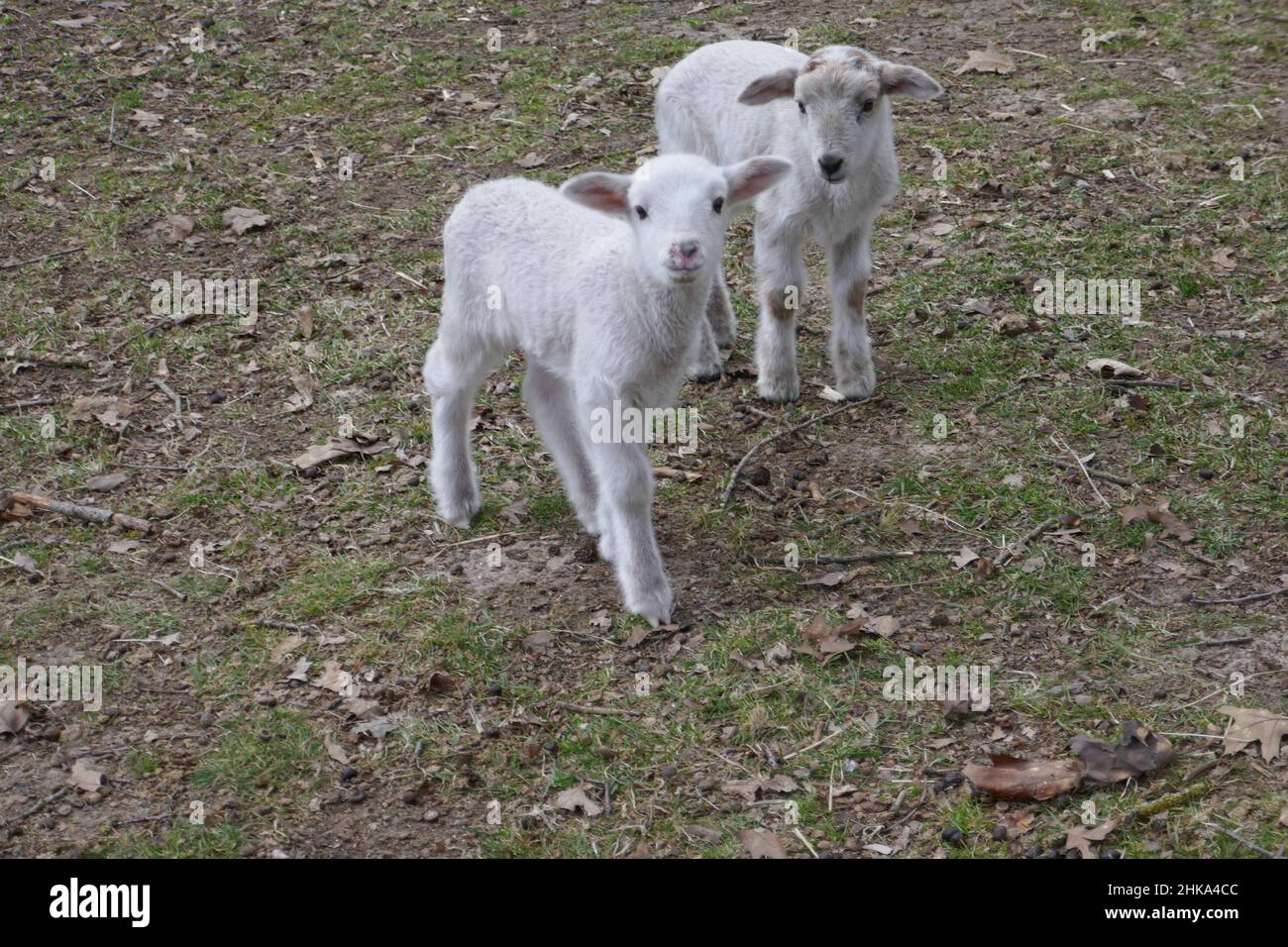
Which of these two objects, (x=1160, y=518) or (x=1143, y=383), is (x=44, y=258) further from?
(x=1160, y=518)

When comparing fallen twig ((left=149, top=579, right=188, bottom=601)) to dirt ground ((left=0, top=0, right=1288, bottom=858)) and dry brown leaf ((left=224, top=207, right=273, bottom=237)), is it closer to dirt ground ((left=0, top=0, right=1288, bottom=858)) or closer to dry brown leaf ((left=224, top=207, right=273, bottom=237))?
dirt ground ((left=0, top=0, right=1288, bottom=858))

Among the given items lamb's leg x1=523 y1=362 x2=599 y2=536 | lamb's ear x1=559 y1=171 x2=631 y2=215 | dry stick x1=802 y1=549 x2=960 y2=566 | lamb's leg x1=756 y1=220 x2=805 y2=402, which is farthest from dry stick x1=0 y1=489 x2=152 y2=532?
lamb's leg x1=756 y1=220 x2=805 y2=402

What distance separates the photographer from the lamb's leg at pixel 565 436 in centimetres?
613

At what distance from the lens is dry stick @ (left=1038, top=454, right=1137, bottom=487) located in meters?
6.19

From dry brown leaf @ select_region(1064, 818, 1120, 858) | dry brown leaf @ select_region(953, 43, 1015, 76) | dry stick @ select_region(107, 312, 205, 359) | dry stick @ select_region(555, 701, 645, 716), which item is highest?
dry brown leaf @ select_region(953, 43, 1015, 76)

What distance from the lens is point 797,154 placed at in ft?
22.0

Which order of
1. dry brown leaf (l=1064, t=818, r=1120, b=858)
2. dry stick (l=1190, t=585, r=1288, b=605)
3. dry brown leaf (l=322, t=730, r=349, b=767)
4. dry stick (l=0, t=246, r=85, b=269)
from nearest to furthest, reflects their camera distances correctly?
dry brown leaf (l=1064, t=818, r=1120, b=858)
dry brown leaf (l=322, t=730, r=349, b=767)
dry stick (l=1190, t=585, r=1288, b=605)
dry stick (l=0, t=246, r=85, b=269)

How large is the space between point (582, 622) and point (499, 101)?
18.3 feet

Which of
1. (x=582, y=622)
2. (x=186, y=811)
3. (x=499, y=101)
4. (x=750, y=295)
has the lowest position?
(x=186, y=811)

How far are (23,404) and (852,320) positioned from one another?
4.33 m

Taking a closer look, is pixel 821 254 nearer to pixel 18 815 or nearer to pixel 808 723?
pixel 808 723

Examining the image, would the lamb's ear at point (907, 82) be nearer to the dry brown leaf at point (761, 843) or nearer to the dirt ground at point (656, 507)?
the dirt ground at point (656, 507)

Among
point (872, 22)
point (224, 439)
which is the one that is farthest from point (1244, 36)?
point (224, 439)

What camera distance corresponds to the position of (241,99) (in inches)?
396
